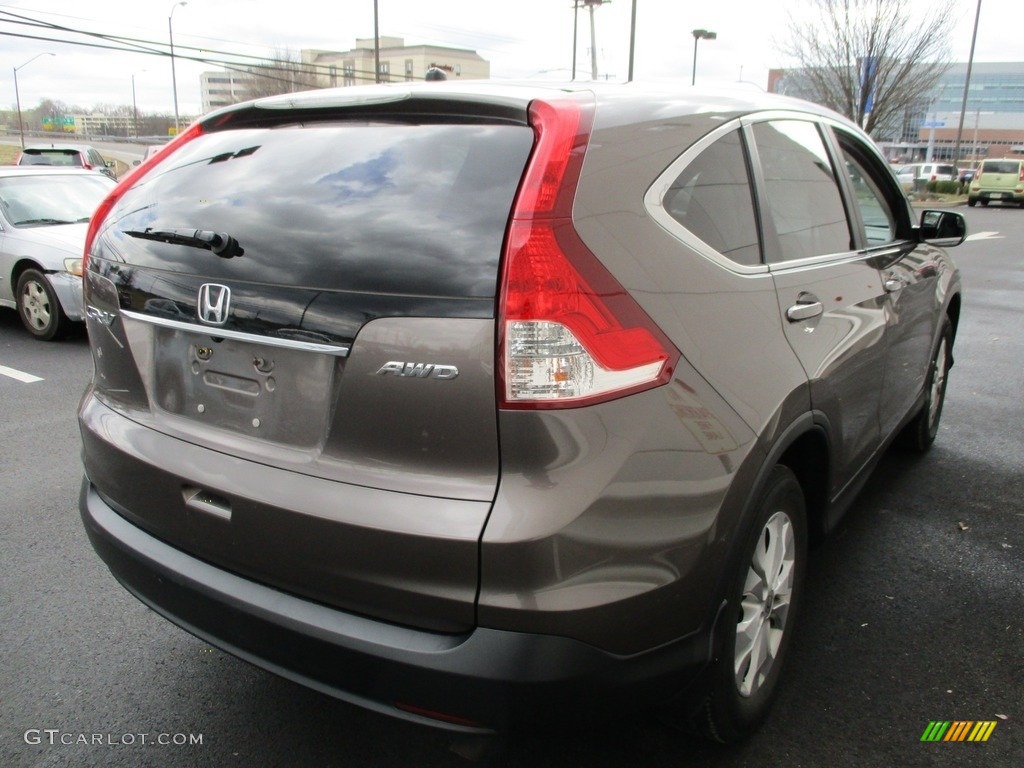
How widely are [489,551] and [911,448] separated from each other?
3813 millimetres

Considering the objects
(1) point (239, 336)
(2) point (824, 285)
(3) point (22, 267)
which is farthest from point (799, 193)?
(3) point (22, 267)

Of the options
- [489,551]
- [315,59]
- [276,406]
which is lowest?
[489,551]

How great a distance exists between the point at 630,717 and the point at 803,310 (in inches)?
49.2

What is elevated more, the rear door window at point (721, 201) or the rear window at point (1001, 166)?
the rear door window at point (721, 201)

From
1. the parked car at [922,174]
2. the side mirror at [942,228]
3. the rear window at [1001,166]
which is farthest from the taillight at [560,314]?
the parked car at [922,174]

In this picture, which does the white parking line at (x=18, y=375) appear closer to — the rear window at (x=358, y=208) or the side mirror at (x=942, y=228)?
the rear window at (x=358, y=208)

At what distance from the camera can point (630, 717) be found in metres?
2.40

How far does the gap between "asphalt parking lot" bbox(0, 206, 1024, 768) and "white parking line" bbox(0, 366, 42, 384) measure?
2471 mm

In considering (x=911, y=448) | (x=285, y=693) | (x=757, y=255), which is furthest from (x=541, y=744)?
(x=911, y=448)

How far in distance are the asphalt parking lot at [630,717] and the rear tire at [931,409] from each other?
0.34m

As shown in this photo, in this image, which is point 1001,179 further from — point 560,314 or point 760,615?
point 560,314

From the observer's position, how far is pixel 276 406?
1972mm

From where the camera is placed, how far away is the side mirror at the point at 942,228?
3.86 metres

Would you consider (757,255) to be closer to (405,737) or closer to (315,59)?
(405,737)
